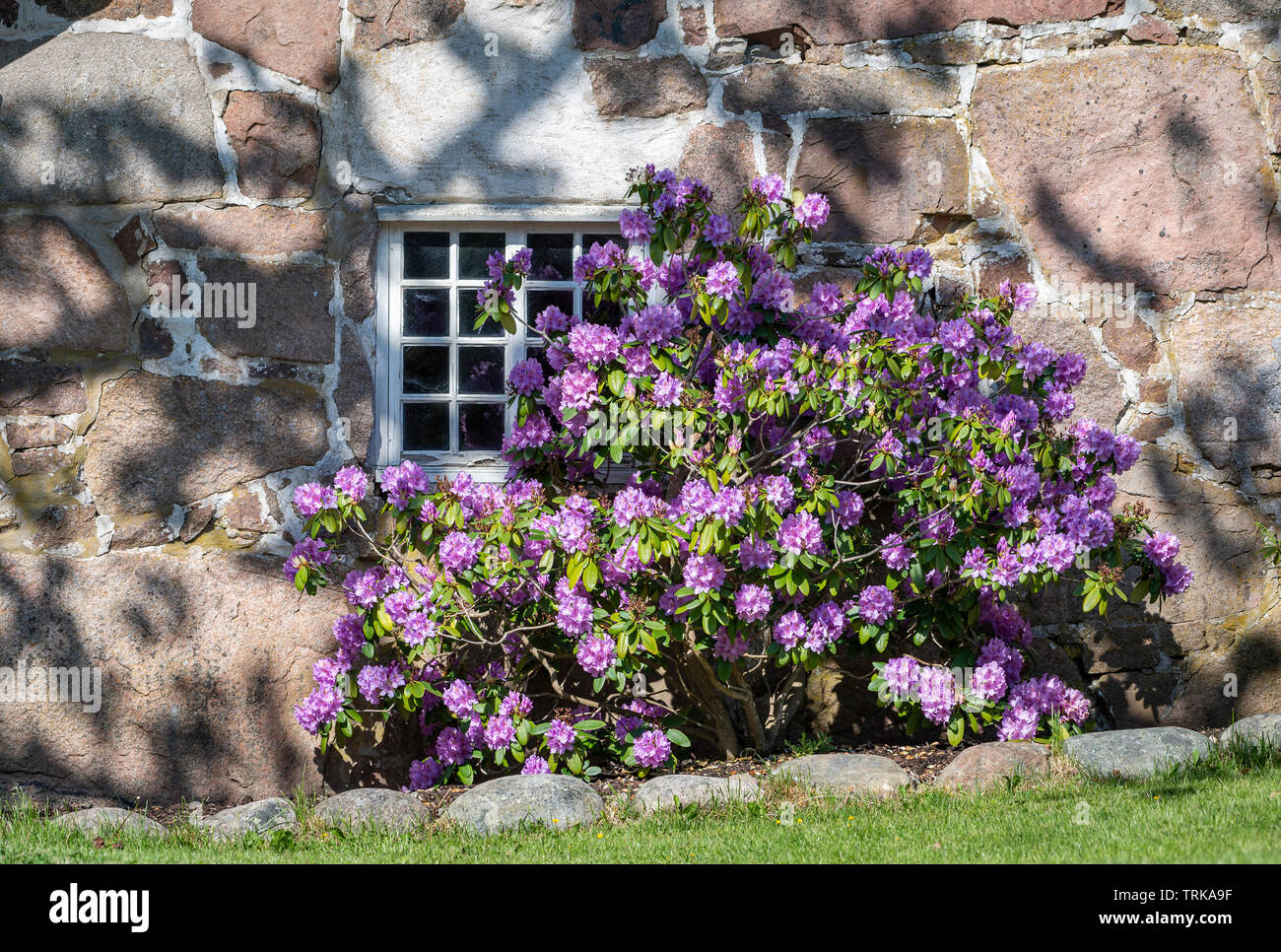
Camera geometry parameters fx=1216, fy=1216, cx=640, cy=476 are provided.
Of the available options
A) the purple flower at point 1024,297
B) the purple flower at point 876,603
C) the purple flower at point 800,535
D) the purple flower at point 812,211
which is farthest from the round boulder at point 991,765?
the purple flower at point 812,211

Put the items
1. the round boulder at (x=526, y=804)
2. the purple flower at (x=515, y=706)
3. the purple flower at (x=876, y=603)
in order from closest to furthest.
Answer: the round boulder at (x=526, y=804), the purple flower at (x=876, y=603), the purple flower at (x=515, y=706)

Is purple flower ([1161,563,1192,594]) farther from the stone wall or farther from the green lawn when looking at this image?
the green lawn

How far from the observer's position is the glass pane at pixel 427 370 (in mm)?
4207

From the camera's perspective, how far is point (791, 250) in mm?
3777

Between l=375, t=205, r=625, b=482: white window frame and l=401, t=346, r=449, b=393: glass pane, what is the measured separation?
28mm

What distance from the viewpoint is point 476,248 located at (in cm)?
423

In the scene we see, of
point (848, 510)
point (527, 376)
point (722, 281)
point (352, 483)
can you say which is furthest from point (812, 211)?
point (352, 483)

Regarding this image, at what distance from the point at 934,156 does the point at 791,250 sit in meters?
0.78

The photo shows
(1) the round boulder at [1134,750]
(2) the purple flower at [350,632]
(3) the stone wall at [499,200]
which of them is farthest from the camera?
(3) the stone wall at [499,200]

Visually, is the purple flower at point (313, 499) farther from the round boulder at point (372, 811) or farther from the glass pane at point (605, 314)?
the glass pane at point (605, 314)

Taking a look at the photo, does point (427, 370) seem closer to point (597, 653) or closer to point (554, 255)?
point (554, 255)

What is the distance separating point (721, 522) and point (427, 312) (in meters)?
Result: 1.45

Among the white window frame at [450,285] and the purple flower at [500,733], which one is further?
the white window frame at [450,285]

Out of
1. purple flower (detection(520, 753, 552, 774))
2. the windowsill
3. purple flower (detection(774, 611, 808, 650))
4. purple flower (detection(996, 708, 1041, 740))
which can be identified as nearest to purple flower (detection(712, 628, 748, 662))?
purple flower (detection(774, 611, 808, 650))
